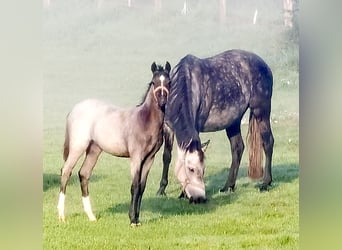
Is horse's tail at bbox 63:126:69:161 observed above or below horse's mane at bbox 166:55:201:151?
below

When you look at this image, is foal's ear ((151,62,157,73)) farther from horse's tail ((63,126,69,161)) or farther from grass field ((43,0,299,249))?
horse's tail ((63,126,69,161))

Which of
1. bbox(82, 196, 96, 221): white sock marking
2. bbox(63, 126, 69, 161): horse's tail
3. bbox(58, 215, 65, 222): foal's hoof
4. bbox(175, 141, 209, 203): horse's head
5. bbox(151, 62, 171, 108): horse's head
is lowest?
bbox(58, 215, 65, 222): foal's hoof

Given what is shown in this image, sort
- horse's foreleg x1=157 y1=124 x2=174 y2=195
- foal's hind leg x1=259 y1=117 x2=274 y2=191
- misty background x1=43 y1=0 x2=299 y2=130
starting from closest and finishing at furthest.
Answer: misty background x1=43 y1=0 x2=299 y2=130 < horse's foreleg x1=157 y1=124 x2=174 y2=195 < foal's hind leg x1=259 y1=117 x2=274 y2=191

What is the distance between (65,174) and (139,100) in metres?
0.41

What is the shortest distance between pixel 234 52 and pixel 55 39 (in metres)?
0.73

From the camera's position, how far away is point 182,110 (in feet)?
8.62

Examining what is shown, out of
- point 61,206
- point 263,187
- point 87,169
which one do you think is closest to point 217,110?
point 263,187

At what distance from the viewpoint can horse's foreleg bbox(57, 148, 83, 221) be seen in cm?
254

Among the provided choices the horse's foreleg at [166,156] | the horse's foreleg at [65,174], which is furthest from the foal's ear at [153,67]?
the horse's foreleg at [65,174]

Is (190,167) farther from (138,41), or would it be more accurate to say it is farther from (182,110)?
(138,41)

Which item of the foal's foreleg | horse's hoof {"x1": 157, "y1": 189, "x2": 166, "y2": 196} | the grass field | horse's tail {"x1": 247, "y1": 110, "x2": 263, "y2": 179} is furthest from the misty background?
horse's hoof {"x1": 157, "y1": 189, "x2": 166, "y2": 196}

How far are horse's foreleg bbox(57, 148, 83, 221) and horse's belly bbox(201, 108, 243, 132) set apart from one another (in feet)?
1.74

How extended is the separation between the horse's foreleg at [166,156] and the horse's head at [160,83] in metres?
0.11
